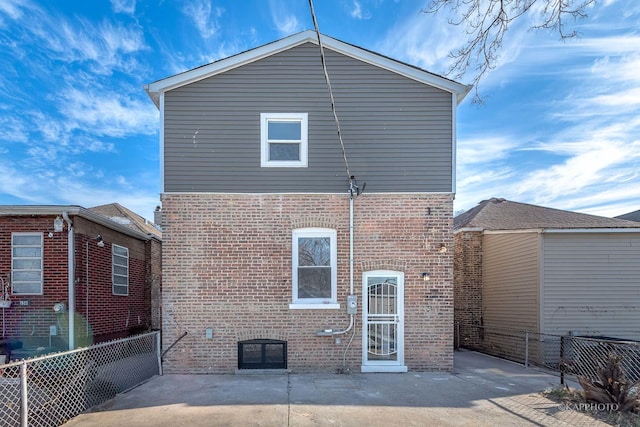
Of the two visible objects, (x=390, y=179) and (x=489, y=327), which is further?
(x=489, y=327)

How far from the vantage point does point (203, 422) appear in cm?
540

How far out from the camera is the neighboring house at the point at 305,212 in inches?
322

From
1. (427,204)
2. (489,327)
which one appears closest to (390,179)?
(427,204)

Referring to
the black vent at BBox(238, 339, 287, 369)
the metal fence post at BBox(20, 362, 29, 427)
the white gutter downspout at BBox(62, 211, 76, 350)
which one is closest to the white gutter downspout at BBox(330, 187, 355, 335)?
the black vent at BBox(238, 339, 287, 369)

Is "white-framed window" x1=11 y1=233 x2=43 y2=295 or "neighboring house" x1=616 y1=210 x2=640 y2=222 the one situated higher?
"neighboring house" x1=616 y1=210 x2=640 y2=222

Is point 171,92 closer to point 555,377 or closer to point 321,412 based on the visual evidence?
point 321,412

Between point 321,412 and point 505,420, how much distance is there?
2.64 metres

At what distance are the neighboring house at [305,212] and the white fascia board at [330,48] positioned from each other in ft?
0.10

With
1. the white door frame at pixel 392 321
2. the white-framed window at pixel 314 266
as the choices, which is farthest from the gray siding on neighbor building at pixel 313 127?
the white door frame at pixel 392 321

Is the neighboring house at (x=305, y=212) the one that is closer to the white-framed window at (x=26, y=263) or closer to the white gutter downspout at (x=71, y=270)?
the white gutter downspout at (x=71, y=270)

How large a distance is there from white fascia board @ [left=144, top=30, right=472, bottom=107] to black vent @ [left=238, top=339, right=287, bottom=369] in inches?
226

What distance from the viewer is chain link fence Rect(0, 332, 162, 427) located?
5121 mm

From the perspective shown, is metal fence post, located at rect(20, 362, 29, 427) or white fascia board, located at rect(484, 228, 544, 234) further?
white fascia board, located at rect(484, 228, 544, 234)

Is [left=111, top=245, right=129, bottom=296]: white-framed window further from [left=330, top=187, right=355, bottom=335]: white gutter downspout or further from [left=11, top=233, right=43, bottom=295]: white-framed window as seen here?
[left=330, top=187, right=355, bottom=335]: white gutter downspout
